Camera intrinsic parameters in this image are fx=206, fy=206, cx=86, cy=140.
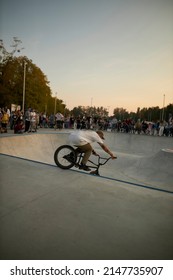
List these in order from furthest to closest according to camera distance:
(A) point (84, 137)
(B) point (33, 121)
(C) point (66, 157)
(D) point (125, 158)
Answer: (B) point (33, 121) → (D) point (125, 158) → (C) point (66, 157) → (A) point (84, 137)

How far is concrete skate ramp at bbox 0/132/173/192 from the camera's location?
904 centimetres

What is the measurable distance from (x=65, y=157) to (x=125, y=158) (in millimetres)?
8293

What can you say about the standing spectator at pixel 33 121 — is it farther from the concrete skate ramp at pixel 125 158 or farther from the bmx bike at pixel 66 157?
the bmx bike at pixel 66 157

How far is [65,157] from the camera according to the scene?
5902 millimetres

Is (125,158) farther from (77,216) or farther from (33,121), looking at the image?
(77,216)

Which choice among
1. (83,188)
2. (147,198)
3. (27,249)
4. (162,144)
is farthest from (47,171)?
(162,144)

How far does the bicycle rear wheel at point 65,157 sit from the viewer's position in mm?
5887

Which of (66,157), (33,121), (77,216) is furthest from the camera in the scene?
(33,121)

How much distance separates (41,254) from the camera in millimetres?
2281

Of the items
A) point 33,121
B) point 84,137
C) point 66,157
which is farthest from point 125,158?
point 84,137

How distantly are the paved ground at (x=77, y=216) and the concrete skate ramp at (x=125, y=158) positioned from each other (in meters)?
1.39

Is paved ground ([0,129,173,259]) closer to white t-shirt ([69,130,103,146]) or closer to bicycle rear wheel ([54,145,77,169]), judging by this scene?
bicycle rear wheel ([54,145,77,169])

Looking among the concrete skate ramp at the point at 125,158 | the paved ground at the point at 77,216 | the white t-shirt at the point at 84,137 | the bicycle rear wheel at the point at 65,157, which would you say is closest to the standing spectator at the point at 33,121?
the concrete skate ramp at the point at 125,158
